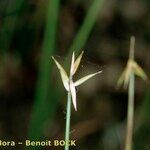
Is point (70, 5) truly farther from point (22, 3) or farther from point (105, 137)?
point (105, 137)

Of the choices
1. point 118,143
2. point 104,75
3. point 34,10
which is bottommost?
point 118,143

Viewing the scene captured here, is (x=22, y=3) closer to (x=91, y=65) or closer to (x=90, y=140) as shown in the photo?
(x=91, y=65)

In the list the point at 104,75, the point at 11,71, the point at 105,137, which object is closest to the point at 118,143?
the point at 105,137

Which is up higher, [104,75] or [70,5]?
[70,5]

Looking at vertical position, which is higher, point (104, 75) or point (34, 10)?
point (34, 10)

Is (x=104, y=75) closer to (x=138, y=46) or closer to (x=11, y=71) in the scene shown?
(x=138, y=46)

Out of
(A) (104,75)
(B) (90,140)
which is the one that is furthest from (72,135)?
(A) (104,75)
